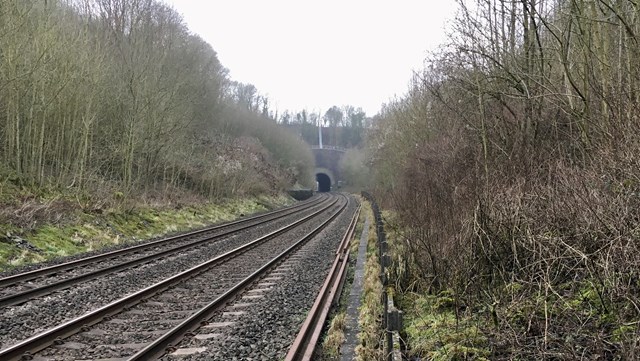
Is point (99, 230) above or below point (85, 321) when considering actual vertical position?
above

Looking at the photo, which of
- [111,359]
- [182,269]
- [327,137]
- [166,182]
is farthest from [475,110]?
[327,137]

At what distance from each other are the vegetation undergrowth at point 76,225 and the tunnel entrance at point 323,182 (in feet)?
270


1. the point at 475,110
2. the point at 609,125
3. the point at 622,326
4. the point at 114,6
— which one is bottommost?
the point at 622,326

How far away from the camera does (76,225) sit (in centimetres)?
1634

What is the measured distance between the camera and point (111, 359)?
5.58m

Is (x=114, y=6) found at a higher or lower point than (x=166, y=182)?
higher

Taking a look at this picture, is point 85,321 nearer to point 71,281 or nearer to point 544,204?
point 71,281

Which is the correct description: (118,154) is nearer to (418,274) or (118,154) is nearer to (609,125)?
(418,274)

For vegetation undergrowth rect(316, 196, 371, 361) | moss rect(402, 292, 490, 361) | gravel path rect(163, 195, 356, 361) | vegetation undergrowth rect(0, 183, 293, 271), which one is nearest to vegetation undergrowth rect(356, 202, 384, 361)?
vegetation undergrowth rect(316, 196, 371, 361)

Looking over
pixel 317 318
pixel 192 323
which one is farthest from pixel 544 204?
pixel 192 323

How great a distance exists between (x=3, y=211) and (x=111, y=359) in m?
10.8

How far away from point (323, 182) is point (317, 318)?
106m

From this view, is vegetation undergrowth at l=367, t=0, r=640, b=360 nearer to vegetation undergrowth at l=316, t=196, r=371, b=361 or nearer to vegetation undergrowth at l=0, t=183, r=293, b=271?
vegetation undergrowth at l=316, t=196, r=371, b=361

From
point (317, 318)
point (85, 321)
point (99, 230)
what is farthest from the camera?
point (99, 230)
